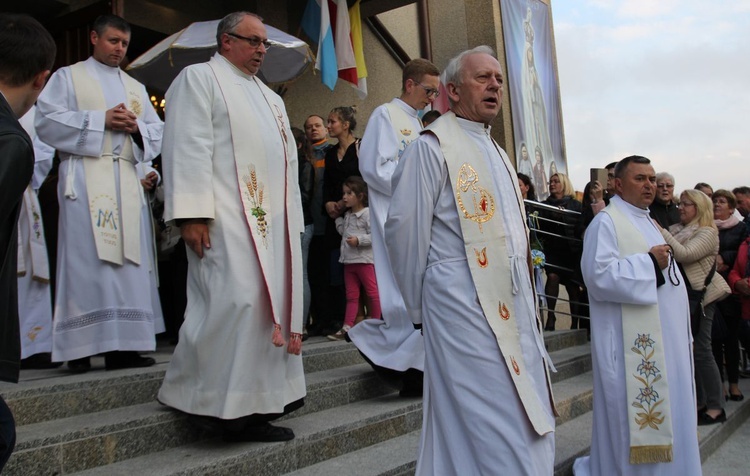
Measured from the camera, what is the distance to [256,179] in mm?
4012

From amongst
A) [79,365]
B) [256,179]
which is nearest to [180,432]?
[79,365]

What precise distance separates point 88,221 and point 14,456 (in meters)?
1.74

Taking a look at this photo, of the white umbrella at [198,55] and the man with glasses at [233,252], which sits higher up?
the white umbrella at [198,55]

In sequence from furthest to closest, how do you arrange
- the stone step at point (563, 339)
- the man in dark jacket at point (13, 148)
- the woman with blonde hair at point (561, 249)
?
the woman with blonde hair at point (561, 249), the stone step at point (563, 339), the man in dark jacket at point (13, 148)

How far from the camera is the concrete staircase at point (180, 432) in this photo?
11.3 feet

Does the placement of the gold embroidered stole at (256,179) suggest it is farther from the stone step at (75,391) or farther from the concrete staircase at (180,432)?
the stone step at (75,391)

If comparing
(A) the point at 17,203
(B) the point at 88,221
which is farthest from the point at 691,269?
(A) the point at 17,203

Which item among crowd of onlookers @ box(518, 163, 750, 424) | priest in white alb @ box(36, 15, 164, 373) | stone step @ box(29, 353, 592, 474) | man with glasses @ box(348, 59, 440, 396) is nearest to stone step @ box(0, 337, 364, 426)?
stone step @ box(29, 353, 592, 474)

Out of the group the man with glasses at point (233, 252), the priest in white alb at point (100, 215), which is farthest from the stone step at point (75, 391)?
the man with glasses at point (233, 252)

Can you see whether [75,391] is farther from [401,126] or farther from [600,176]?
[600,176]

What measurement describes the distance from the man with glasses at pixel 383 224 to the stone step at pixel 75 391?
1396 millimetres

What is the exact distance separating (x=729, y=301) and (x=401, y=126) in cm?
435

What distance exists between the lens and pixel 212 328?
3695 mm

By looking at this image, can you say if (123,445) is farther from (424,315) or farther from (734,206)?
(734,206)
